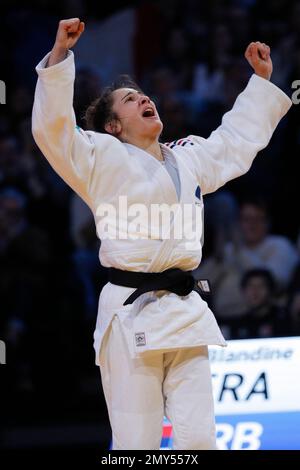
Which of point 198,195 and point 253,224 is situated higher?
point 198,195

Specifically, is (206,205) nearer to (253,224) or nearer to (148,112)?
(253,224)

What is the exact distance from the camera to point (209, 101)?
7617 mm

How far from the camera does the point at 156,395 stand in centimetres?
380

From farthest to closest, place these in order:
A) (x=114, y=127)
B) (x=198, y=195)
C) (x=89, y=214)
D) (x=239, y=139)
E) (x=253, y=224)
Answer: (x=89, y=214), (x=253, y=224), (x=239, y=139), (x=114, y=127), (x=198, y=195)

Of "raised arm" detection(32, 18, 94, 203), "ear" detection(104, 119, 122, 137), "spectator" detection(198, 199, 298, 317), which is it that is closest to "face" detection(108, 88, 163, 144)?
"ear" detection(104, 119, 122, 137)

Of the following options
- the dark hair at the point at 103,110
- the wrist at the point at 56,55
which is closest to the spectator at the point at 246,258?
the dark hair at the point at 103,110

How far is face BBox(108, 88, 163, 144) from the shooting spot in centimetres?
410

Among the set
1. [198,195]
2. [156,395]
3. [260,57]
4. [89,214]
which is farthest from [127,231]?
[89,214]

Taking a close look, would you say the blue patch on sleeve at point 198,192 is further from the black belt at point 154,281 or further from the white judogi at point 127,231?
the black belt at point 154,281

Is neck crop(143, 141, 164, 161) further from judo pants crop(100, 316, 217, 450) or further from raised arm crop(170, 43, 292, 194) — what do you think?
judo pants crop(100, 316, 217, 450)

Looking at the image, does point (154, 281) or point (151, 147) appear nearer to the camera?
point (154, 281)

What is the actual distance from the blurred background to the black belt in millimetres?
2186

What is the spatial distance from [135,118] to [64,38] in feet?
1.67
